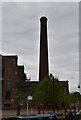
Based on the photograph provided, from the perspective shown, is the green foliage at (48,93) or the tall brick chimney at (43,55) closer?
the green foliage at (48,93)

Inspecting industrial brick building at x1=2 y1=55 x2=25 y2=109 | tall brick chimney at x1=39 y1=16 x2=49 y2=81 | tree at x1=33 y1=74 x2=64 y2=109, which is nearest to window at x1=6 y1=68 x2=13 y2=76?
industrial brick building at x1=2 y1=55 x2=25 y2=109

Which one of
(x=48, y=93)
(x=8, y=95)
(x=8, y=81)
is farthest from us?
(x=8, y=81)

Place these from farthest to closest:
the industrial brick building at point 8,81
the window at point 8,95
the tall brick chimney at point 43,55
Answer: the tall brick chimney at point 43,55, the window at point 8,95, the industrial brick building at point 8,81

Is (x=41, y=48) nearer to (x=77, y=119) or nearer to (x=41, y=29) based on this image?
(x=41, y=29)

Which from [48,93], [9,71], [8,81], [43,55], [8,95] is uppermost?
[43,55]

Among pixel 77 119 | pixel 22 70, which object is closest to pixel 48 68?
pixel 22 70

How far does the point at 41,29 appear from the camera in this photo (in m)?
111

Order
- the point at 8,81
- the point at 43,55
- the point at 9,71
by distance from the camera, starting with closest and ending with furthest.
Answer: the point at 8,81 < the point at 9,71 < the point at 43,55

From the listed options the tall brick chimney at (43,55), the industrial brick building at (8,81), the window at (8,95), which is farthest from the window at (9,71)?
the tall brick chimney at (43,55)

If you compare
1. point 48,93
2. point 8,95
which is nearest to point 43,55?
point 8,95

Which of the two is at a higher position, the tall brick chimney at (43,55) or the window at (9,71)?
the tall brick chimney at (43,55)

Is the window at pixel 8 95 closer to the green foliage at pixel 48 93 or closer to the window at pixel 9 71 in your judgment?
the window at pixel 9 71

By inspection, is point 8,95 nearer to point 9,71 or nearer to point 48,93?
point 9,71

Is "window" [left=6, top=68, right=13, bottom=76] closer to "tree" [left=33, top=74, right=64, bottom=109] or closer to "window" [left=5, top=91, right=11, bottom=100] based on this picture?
"window" [left=5, top=91, right=11, bottom=100]
